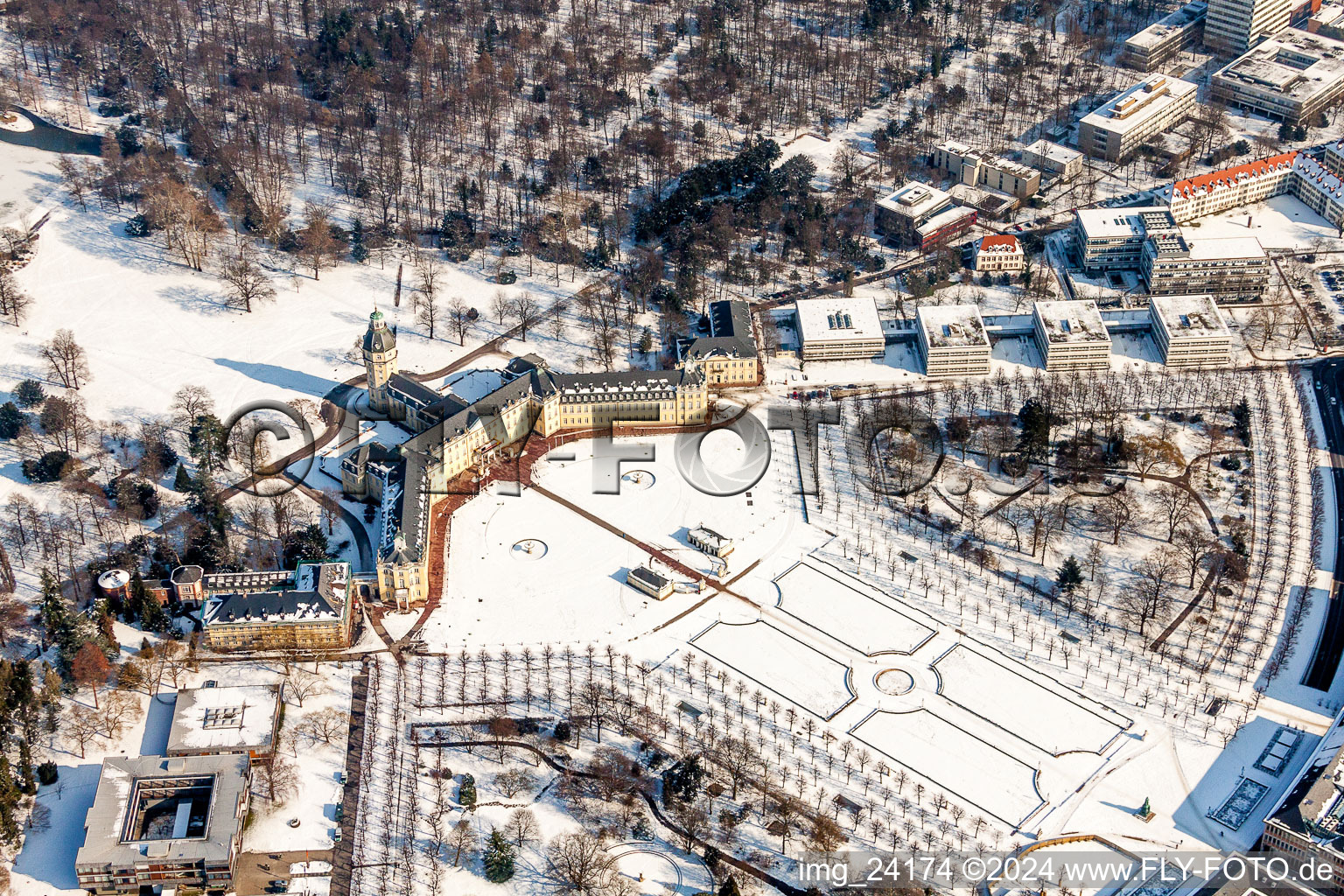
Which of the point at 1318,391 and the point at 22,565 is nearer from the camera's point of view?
the point at 22,565

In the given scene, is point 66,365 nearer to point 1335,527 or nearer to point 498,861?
point 498,861

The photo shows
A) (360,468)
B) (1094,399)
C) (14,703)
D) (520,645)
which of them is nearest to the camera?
(14,703)

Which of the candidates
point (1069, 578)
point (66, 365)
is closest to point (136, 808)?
point (66, 365)

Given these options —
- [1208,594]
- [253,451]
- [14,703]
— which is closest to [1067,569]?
[1208,594]

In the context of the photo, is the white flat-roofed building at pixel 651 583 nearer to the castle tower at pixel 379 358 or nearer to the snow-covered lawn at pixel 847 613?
the snow-covered lawn at pixel 847 613

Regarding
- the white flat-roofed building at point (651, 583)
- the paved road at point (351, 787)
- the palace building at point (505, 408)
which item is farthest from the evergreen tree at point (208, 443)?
the white flat-roofed building at point (651, 583)

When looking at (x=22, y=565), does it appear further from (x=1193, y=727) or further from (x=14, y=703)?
(x=1193, y=727)

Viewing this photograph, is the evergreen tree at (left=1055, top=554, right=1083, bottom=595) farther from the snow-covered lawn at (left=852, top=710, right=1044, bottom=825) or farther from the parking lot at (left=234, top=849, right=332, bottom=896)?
the parking lot at (left=234, top=849, right=332, bottom=896)
